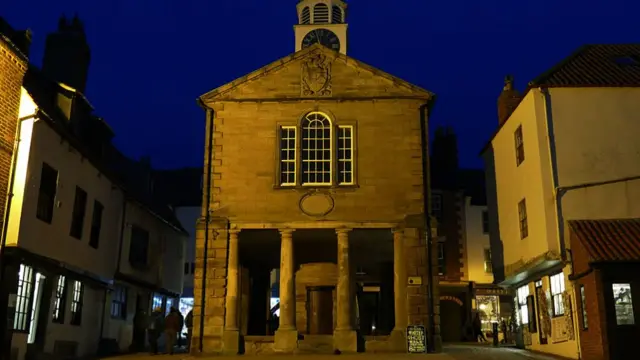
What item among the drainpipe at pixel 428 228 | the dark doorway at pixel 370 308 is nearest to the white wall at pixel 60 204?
the drainpipe at pixel 428 228

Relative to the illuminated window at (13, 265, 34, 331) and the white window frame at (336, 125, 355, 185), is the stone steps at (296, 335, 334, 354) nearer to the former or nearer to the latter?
the white window frame at (336, 125, 355, 185)

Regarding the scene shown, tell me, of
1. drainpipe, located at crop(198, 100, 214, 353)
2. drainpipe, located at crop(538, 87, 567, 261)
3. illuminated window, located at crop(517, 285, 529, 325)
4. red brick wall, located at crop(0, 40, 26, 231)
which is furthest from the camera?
illuminated window, located at crop(517, 285, 529, 325)

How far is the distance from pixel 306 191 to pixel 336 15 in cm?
1455

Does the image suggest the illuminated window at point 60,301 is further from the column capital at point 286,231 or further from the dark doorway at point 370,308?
the dark doorway at point 370,308

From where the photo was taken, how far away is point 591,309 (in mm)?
16531

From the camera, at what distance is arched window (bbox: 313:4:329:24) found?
107ft

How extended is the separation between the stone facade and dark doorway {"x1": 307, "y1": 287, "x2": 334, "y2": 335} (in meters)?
3.70

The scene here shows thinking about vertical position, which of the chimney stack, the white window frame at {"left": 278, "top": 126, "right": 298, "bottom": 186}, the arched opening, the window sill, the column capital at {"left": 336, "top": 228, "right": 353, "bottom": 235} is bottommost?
the column capital at {"left": 336, "top": 228, "right": 353, "bottom": 235}

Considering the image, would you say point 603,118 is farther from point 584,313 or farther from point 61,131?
point 61,131

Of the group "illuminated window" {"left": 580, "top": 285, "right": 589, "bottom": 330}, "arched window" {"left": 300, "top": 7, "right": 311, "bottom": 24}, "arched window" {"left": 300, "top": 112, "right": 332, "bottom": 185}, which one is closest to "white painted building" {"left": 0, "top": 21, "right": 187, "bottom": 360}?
"arched window" {"left": 300, "top": 112, "right": 332, "bottom": 185}

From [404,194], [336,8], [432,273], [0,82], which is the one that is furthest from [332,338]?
[336,8]

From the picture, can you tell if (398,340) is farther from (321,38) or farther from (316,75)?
(321,38)

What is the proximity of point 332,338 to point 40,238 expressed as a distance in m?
9.37

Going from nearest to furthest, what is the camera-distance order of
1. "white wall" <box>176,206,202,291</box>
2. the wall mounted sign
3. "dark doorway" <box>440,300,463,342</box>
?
1. the wall mounted sign
2. "dark doorway" <box>440,300,463,342</box>
3. "white wall" <box>176,206,202,291</box>
